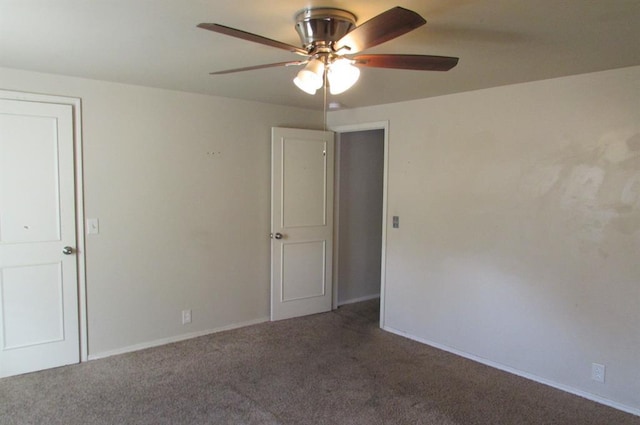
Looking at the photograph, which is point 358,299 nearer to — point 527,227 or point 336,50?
point 527,227

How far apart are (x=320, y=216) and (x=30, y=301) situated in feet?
8.92

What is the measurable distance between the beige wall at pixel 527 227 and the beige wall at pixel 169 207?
4.76ft

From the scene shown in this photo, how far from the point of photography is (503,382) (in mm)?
3117

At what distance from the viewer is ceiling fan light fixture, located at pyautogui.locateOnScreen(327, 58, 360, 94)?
189 centimetres

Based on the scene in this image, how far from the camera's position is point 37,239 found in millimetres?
3139

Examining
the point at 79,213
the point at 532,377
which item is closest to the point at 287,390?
the point at 532,377

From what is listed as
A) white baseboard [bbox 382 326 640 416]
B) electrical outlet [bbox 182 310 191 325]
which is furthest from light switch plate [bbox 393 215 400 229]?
electrical outlet [bbox 182 310 191 325]

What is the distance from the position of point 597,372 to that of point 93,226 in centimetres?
395

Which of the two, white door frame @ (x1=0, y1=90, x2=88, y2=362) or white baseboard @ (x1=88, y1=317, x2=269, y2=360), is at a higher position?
white door frame @ (x1=0, y1=90, x2=88, y2=362)

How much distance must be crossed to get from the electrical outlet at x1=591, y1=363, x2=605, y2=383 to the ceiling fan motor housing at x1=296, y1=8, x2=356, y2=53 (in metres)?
2.80

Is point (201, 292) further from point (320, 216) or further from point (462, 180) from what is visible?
point (462, 180)

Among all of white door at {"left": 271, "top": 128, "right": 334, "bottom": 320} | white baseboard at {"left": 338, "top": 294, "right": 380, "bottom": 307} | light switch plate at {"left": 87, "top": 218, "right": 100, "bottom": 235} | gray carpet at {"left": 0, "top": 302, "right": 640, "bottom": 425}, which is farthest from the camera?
white baseboard at {"left": 338, "top": 294, "right": 380, "bottom": 307}

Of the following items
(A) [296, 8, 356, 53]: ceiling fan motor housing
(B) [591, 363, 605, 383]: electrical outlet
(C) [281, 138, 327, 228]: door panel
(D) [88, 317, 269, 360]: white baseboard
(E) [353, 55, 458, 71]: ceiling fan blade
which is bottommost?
(D) [88, 317, 269, 360]: white baseboard

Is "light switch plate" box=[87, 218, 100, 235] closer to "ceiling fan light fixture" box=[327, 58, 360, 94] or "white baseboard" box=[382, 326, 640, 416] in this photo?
"ceiling fan light fixture" box=[327, 58, 360, 94]
